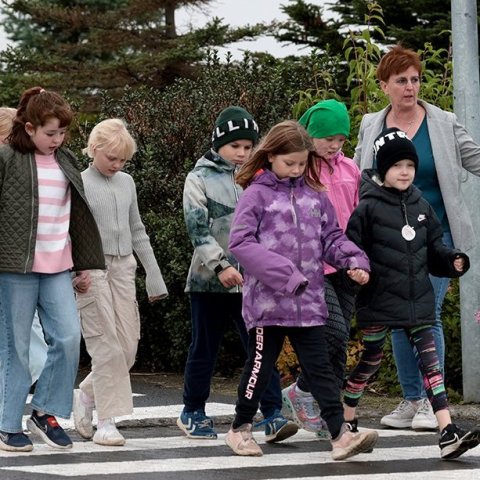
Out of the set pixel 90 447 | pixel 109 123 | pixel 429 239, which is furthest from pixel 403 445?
pixel 109 123

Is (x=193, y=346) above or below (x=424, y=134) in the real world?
below

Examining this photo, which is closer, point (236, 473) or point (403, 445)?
point (236, 473)

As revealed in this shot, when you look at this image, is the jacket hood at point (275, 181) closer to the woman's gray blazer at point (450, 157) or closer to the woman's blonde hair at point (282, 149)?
the woman's blonde hair at point (282, 149)

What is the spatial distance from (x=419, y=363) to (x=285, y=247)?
0.94 metres

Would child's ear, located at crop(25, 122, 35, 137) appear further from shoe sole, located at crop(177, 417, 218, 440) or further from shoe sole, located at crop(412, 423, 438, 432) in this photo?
shoe sole, located at crop(412, 423, 438, 432)

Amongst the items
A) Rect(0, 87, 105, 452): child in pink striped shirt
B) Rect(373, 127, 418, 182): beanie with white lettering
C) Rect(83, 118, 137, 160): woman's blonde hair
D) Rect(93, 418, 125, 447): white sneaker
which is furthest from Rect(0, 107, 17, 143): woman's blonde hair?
Rect(373, 127, 418, 182): beanie with white lettering

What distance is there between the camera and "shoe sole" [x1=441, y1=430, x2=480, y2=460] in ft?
23.9

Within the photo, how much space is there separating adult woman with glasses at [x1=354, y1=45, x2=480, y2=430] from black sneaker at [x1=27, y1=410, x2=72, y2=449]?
6.66 ft

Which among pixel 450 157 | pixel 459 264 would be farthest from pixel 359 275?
pixel 450 157

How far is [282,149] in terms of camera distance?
7.67 metres

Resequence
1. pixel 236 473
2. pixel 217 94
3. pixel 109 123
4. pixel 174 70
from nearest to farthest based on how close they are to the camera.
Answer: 1. pixel 236 473
2. pixel 109 123
3. pixel 217 94
4. pixel 174 70

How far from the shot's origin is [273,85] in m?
12.9

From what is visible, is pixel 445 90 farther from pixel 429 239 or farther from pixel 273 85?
pixel 429 239

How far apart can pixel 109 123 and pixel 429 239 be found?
175cm
